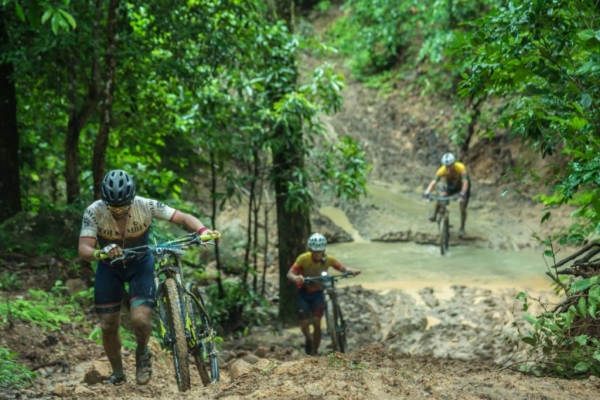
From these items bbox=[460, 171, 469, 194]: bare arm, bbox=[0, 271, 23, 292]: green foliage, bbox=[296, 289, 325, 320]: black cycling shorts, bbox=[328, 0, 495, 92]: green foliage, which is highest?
bbox=[328, 0, 495, 92]: green foliage

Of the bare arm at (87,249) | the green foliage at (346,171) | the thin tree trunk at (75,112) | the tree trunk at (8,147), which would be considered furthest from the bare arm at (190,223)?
the green foliage at (346,171)

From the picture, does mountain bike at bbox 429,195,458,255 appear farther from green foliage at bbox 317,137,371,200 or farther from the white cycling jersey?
the white cycling jersey

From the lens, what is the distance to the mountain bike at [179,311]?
561 cm

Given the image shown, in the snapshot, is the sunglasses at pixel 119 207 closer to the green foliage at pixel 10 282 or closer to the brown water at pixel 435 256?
the green foliage at pixel 10 282

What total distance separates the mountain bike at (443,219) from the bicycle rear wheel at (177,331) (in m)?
9.86

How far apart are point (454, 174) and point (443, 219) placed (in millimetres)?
1017

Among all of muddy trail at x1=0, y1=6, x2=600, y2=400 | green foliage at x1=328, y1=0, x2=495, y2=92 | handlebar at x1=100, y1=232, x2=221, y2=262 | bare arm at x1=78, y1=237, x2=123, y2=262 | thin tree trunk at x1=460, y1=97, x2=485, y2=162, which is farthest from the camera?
thin tree trunk at x1=460, y1=97, x2=485, y2=162

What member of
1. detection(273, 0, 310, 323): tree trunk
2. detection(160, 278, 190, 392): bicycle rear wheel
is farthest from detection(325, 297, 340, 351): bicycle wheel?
detection(160, 278, 190, 392): bicycle rear wheel

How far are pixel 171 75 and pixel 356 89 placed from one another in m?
18.7

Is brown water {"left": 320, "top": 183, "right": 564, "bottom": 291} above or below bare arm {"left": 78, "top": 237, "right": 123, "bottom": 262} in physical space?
below

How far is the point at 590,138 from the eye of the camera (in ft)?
18.2

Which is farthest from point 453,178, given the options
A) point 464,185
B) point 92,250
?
point 92,250

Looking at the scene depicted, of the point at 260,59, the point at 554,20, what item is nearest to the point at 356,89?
the point at 260,59

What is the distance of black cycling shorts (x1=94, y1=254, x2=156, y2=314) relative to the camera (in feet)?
19.0
